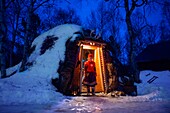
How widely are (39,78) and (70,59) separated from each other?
189 centimetres

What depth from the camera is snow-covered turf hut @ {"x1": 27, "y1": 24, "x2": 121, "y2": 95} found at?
11.3 m

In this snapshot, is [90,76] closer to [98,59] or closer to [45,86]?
[98,59]

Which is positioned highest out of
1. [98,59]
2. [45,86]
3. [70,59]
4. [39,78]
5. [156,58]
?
[156,58]

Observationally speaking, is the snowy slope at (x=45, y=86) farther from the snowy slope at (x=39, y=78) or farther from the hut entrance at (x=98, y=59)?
the hut entrance at (x=98, y=59)

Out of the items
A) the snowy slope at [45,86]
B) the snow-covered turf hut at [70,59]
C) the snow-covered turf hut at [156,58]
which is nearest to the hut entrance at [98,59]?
the snow-covered turf hut at [70,59]

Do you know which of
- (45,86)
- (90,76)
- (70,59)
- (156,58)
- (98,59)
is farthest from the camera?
(156,58)

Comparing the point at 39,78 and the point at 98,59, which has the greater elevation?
the point at 98,59

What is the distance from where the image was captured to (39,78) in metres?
10.8

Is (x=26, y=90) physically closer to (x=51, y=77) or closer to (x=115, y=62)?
(x=51, y=77)

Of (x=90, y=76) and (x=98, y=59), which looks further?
(x=98, y=59)

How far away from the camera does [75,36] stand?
12.5 m

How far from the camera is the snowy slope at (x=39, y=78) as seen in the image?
833 centimetres

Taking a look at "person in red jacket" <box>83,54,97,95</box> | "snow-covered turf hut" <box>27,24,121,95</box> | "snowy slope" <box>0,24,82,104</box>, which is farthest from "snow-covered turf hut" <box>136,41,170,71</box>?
"person in red jacket" <box>83,54,97,95</box>

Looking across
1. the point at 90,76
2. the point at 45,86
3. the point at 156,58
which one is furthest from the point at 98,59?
the point at 156,58
